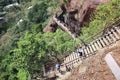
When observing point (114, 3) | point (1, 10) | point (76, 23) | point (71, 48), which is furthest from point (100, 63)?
point (1, 10)

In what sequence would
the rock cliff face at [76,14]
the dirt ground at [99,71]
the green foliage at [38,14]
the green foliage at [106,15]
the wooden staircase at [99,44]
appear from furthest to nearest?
the green foliage at [38,14]
the rock cliff face at [76,14]
the green foliage at [106,15]
the wooden staircase at [99,44]
the dirt ground at [99,71]

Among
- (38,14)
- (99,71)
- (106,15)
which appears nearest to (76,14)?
(106,15)

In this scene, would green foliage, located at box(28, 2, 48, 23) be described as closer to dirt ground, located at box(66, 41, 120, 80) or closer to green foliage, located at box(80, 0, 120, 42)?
green foliage, located at box(80, 0, 120, 42)

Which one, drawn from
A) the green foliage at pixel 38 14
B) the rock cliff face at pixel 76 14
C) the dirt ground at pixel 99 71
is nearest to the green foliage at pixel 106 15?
the rock cliff face at pixel 76 14

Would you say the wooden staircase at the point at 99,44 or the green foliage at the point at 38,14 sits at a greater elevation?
the wooden staircase at the point at 99,44

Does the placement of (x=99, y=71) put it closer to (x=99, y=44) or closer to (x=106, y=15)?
(x=99, y=44)

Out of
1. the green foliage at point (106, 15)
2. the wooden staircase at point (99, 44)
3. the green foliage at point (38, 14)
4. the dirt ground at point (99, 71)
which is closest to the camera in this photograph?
the dirt ground at point (99, 71)

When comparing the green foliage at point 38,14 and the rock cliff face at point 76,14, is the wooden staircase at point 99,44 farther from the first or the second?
the green foliage at point 38,14

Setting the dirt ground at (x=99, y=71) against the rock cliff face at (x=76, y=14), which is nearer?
the dirt ground at (x=99, y=71)

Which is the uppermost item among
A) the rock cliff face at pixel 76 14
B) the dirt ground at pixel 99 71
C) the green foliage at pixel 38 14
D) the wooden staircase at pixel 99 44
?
the dirt ground at pixel 99 71
